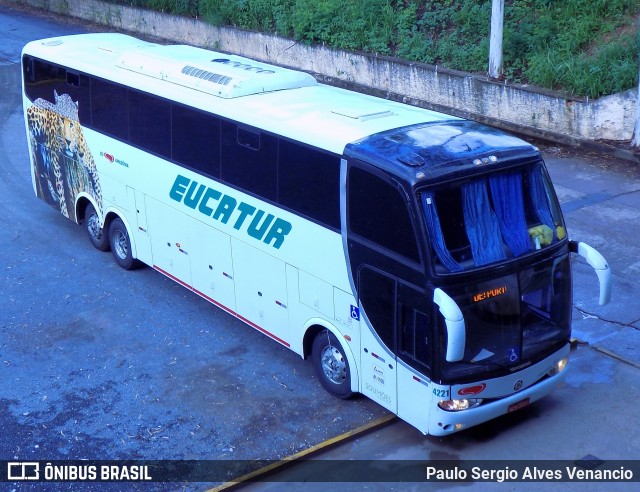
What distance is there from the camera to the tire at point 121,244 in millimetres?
12595

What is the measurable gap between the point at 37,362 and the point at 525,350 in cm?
573

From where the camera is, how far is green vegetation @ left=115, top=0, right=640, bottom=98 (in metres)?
17.5

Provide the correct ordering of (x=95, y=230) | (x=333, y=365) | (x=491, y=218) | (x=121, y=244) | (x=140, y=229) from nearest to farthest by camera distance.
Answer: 1. (x=491, y=218)
2. (x=333, y=365)
3. (x=140, y=229)
4. (x=121, y=244)
5. (x=95, y=230)

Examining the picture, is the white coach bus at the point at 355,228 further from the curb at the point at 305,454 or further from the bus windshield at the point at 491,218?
the curb at the point at 305,454

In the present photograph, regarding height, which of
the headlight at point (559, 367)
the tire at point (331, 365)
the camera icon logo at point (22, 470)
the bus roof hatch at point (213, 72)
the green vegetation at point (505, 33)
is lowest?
the camera icon logo at point (22, 470)

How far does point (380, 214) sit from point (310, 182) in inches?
45.9

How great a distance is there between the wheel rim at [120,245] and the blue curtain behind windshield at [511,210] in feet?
21.0

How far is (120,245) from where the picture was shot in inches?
506

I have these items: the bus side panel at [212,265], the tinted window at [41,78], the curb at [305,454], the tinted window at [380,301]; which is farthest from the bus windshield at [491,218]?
the tinted window at [41,78]

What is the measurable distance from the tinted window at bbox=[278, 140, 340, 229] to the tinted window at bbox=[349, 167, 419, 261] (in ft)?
0.99

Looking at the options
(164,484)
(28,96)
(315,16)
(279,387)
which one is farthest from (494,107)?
(164,484)

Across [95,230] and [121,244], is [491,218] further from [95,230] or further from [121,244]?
[95,230]

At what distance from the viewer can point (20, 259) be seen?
43.5 ft

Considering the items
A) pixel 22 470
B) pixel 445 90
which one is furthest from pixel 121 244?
pixel 445 90
